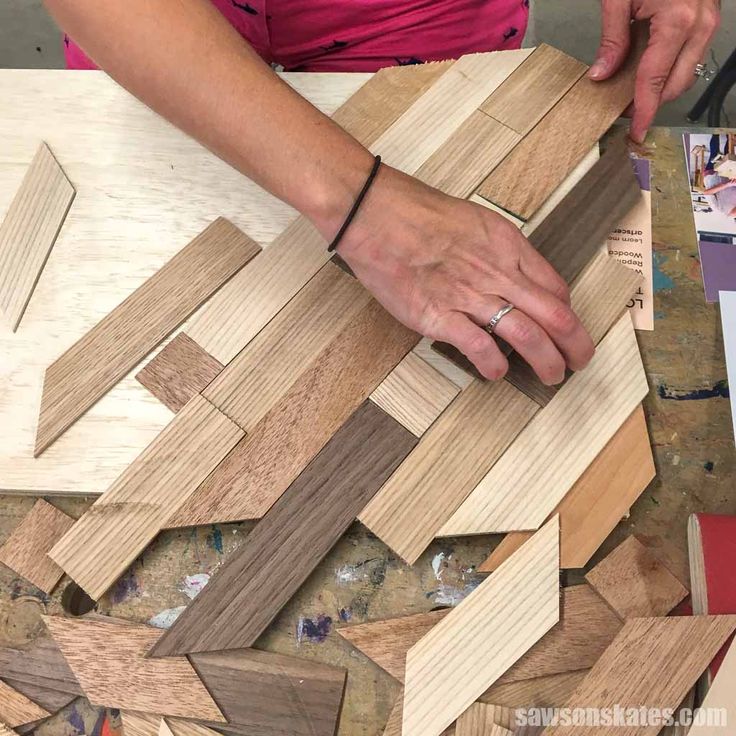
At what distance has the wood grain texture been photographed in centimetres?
86

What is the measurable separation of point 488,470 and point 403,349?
21 centimetres

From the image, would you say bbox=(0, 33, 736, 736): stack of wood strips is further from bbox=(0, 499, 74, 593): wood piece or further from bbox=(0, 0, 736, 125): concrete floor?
bbox=(0, 0, 736, 125): concrete floor

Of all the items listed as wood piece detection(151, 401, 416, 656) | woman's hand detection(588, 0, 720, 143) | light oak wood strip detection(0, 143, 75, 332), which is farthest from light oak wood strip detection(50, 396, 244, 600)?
woman's hand detection(588, 0, 720, 143)

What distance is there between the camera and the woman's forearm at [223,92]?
827 mm

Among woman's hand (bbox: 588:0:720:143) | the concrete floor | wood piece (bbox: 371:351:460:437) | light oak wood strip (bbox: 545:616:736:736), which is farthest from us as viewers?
the concrete floor

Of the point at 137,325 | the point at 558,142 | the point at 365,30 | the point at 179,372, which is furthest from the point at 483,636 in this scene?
the point at 365,30

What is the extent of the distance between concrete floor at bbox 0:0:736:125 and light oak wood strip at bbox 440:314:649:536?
5.61ft

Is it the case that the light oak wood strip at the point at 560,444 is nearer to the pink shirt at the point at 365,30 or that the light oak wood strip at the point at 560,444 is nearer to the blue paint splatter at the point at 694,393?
the blue paint splatter at the point at 694,393

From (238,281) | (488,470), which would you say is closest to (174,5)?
(238,281)

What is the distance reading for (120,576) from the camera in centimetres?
87

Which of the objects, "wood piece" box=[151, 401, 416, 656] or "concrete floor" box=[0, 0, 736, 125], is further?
"concrete floor" box=[0, 0, 736, 125]

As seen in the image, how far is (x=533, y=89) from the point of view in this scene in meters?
1.11

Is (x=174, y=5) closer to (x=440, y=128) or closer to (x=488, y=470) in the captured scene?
(x=440, y=128)

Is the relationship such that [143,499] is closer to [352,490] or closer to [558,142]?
[352,490]
